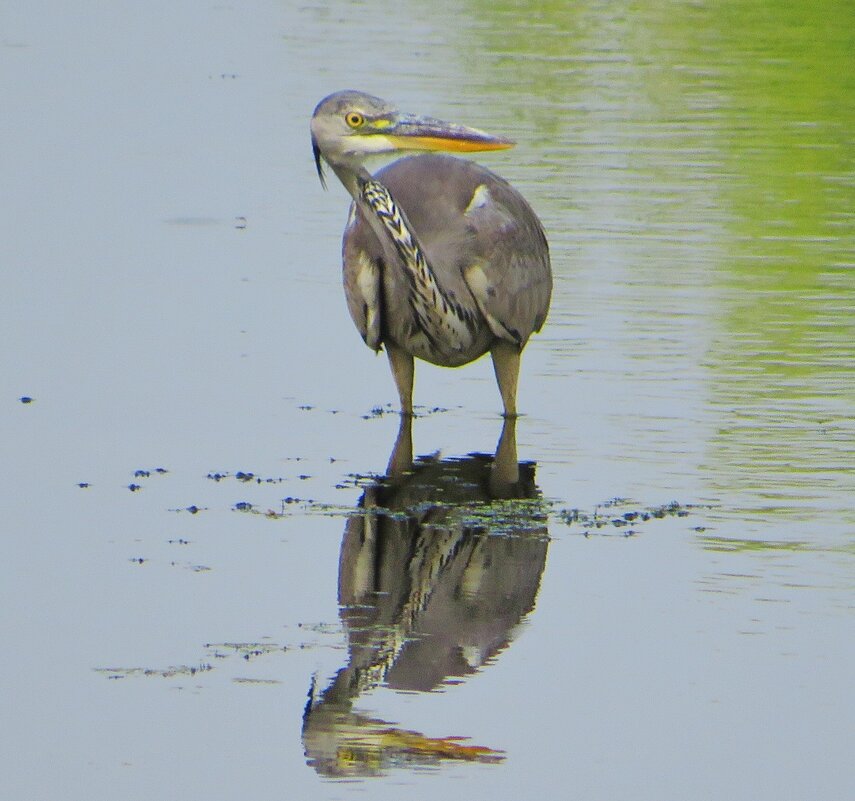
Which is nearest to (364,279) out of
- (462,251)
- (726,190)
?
(462,251)

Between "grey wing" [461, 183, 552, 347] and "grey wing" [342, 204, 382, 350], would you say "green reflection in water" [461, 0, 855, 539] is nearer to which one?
"grey wing" [461, 183, 552, 347]

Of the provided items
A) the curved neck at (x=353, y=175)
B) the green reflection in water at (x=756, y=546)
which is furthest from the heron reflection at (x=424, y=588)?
the curved neck at (x=353, y=175)

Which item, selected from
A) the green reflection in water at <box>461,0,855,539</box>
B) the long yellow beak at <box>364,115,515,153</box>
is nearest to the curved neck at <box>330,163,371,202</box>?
the long yellow beak at <box>364,115,515,153</box>

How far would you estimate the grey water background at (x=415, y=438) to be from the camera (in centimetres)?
655

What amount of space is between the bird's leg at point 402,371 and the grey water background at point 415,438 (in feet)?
0.50

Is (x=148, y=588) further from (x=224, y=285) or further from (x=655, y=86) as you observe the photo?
(x=655, y=86)

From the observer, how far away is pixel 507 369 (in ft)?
34.1

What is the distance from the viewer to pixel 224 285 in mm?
13227

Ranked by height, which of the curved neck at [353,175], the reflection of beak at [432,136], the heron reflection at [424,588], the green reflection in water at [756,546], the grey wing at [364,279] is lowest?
the heron reflection at [424,588]

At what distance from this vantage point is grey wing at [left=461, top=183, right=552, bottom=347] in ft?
33.4

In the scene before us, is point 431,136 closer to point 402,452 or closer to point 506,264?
point 506,264

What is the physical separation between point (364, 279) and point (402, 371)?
539 mm

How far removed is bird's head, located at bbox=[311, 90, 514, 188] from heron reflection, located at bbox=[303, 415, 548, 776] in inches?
53.6

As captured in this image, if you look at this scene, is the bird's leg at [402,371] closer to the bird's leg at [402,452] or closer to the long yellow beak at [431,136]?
the bird's leg at [402,452]
